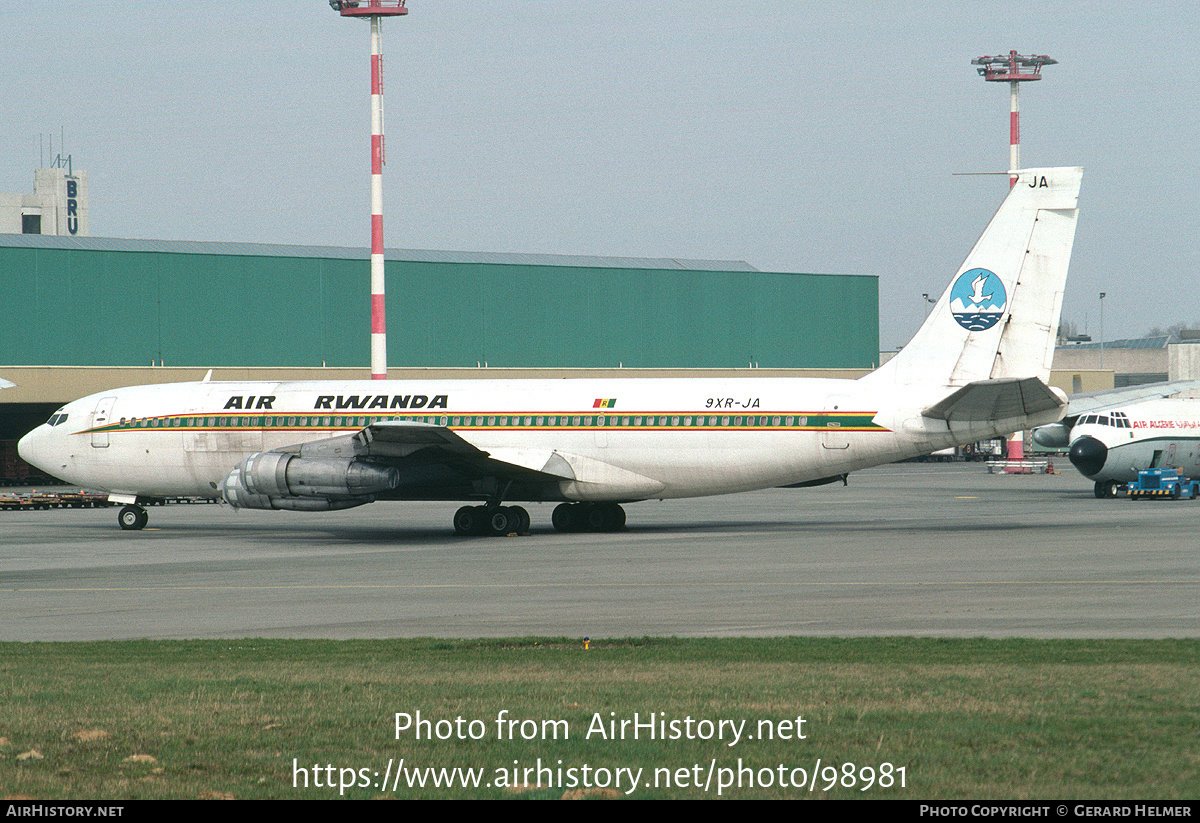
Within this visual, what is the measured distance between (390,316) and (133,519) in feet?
109

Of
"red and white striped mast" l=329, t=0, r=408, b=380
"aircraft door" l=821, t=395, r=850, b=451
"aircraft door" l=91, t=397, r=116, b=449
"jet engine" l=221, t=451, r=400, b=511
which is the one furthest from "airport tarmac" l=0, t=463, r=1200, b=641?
"red and white striped mast" l=329, t=0, r=408, b=380

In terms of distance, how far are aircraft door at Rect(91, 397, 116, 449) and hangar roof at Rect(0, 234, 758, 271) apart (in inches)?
1115

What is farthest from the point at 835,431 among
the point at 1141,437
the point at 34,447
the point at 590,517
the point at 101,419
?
the point at 34,447

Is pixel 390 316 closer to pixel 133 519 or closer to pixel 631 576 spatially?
pixel 133 519

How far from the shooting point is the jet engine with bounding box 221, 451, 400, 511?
1268 inches

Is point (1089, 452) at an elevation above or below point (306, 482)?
below

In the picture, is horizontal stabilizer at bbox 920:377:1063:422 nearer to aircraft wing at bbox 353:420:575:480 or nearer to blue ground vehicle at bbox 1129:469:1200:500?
aircraft wing at bbox 353:420:575:480

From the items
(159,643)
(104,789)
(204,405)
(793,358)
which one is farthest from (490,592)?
(793,358)

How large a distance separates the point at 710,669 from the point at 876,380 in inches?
817

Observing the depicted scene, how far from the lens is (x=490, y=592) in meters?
21.6

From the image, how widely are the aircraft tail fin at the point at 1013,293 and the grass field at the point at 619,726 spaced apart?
60.4 feet

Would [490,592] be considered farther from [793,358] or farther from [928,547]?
[793,358]

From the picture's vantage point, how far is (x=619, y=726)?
9.41m

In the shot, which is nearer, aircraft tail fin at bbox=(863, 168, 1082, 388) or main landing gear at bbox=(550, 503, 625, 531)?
aircraft tail fin at bbox=(863, 168, 1082, 388)
